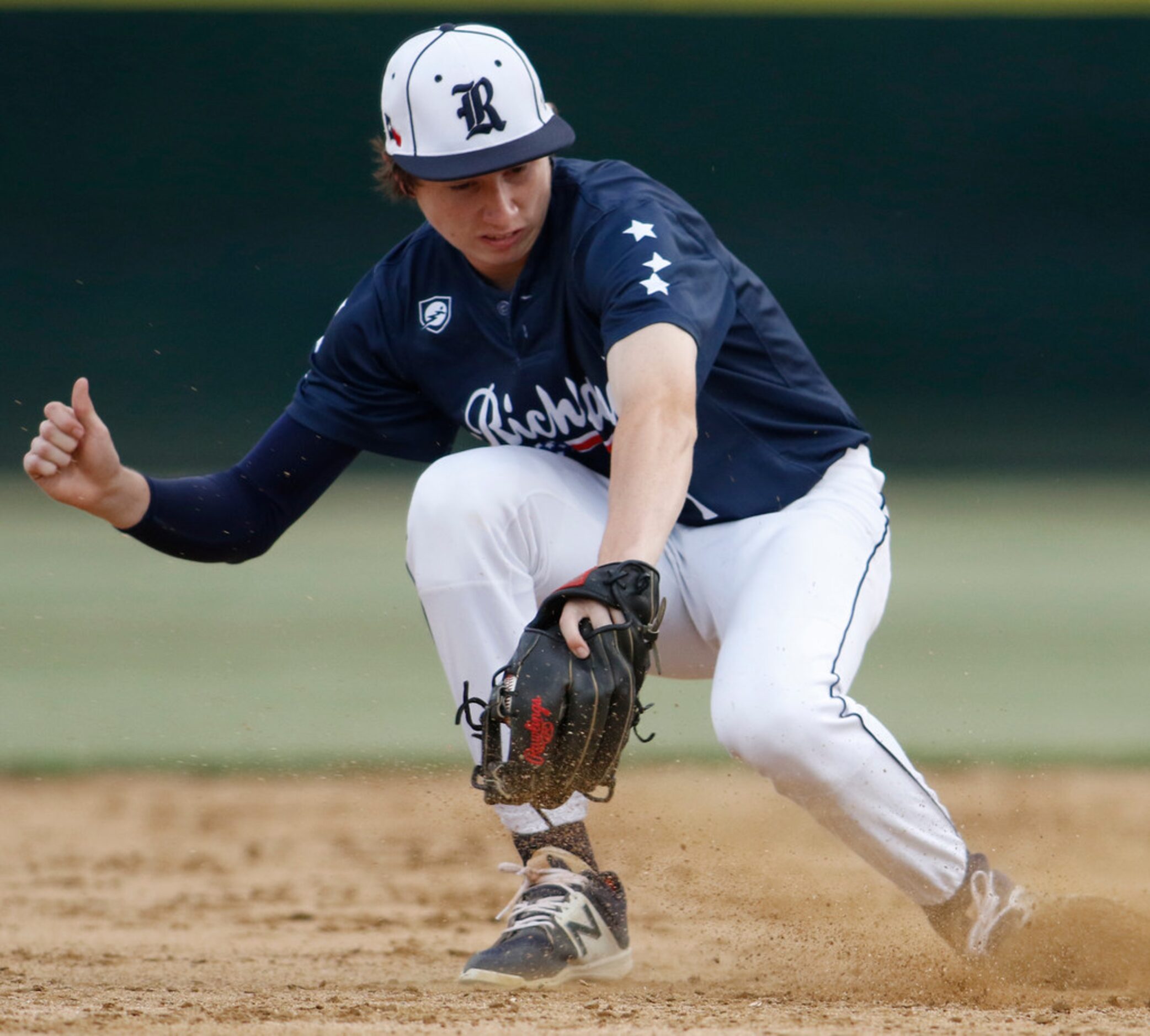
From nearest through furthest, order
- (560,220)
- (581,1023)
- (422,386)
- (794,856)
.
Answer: (581,1023)
(560,220)
(422,386)
(794,856)

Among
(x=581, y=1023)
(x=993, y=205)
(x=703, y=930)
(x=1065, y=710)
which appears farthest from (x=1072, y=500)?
(x=581, y=1023)

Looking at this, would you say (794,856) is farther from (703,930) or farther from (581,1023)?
(581,1023)

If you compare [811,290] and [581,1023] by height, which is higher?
[811,290]

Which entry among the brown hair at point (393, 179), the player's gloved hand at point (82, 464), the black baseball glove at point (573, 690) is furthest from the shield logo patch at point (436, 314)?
the black baseball glove at point (573, 690)

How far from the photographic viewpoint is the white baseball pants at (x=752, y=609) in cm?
201

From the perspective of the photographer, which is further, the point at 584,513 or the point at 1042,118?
the point at 1042,118

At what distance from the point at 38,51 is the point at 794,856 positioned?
575cm

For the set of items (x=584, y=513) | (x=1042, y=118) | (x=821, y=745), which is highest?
(x=1042, y=118)

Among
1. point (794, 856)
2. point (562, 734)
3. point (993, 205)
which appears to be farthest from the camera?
point (993, 205)

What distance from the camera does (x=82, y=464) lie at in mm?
2365

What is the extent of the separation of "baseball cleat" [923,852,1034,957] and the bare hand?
0.69m

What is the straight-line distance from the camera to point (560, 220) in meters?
2.35

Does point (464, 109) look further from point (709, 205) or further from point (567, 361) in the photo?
point (709, 205)

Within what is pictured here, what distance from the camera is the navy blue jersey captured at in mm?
2322
